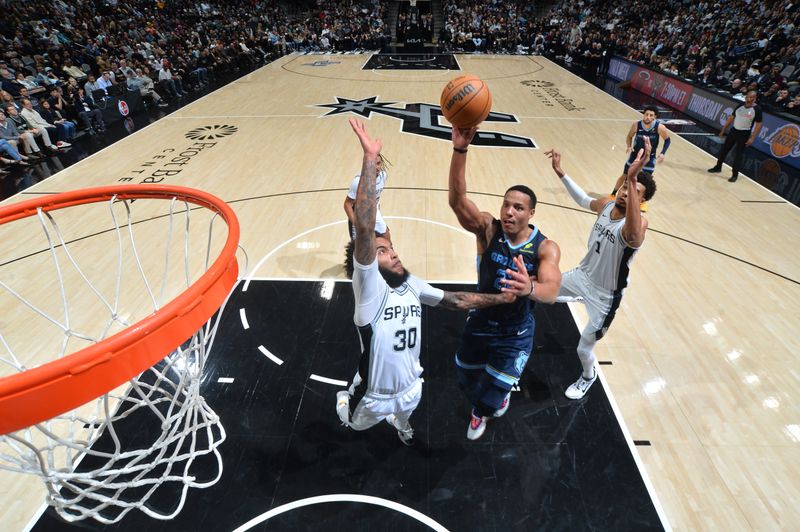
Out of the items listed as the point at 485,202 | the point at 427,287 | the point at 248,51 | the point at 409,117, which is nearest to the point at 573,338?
the point at 427,287

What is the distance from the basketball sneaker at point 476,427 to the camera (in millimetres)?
3340

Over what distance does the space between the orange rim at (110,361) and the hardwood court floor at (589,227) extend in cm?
237

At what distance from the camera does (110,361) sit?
5.32 feet

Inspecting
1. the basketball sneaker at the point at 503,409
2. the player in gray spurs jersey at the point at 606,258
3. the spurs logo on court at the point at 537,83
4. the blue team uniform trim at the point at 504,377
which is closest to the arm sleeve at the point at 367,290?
the blue team uniform trim at the point at 504,377

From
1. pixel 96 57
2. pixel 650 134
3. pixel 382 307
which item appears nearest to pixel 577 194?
pixel 382 307

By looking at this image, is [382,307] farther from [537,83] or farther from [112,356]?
[537,83]

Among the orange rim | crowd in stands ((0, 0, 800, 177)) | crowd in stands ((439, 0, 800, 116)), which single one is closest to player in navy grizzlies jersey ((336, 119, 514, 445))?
the orange rim

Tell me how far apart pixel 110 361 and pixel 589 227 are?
20.6 feet

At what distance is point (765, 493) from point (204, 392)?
446cm

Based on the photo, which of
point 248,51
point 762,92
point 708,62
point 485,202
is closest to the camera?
point 485,202

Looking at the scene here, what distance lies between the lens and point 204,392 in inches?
151

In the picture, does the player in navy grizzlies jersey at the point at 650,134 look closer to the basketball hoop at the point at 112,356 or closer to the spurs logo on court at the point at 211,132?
the basketball hoop at the point at 112,356

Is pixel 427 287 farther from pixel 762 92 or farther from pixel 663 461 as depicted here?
pixel 762 92

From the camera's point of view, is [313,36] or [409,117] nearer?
[409,117]
